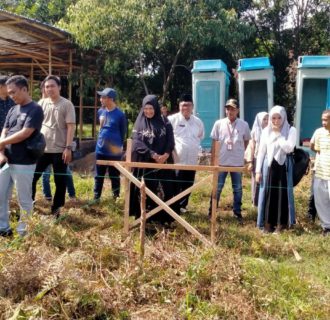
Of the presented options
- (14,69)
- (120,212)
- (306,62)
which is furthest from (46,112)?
(14,69)

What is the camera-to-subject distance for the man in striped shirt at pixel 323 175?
16.1ft

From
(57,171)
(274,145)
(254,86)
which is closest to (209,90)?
(254,86)

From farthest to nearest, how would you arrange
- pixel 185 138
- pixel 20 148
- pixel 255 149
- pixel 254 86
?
pixel 254 86 < pixel 255 149 < pixel 185 138 < pixel 20 148

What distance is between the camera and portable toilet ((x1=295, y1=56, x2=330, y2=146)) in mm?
8312

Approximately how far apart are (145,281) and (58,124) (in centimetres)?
259

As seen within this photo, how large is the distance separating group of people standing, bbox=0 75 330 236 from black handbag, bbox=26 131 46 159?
40mm

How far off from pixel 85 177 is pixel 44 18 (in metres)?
9.59

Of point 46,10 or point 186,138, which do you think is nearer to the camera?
point 186,138

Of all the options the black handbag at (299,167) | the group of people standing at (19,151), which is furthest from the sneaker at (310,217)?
the group of people standing at (19,151)

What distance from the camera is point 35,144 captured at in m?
4.19

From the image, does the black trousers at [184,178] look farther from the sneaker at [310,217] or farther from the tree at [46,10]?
the tree at [46,10]

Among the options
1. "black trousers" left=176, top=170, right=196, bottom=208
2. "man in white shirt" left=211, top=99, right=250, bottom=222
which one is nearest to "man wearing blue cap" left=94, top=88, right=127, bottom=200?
"black trousers" left=176, top=170, right=196, bottom=208

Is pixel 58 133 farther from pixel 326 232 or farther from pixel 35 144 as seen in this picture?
pixel 326 232

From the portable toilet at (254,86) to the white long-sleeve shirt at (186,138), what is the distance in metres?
3.97
